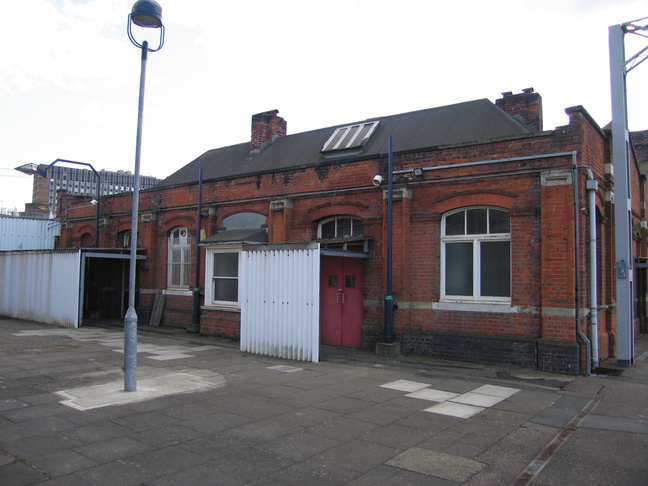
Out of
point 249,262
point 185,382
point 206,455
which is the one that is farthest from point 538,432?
point 249,262

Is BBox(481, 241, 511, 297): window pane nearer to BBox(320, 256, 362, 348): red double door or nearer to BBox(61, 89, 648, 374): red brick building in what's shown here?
BBox(61, 89, 648, 374): red brick building

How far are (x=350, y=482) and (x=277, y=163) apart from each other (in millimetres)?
13089

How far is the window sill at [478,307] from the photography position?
10688 millimetres

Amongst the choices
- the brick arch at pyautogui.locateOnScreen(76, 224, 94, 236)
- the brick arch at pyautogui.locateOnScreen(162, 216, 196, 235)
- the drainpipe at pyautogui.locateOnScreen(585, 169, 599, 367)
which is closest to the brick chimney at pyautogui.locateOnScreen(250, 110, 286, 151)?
the brick arch at pyautogui.locateOnScreen(162, 216, 196, 235)

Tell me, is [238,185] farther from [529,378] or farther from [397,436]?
[397,436]

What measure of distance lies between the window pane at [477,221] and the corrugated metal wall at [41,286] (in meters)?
12.5

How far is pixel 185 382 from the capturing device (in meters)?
8.71

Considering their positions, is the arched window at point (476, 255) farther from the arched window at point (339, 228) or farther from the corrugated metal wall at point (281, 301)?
the corrugated metal wall at point (281, 301)

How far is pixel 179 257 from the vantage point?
59.0ft

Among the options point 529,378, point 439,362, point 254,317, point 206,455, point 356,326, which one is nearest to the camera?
point 206,455

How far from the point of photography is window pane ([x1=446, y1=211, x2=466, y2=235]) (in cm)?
1161

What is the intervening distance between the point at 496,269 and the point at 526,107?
203 inches

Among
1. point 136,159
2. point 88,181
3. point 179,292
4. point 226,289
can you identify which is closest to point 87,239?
point 179,292

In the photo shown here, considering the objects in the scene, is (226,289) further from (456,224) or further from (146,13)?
(146,13)
